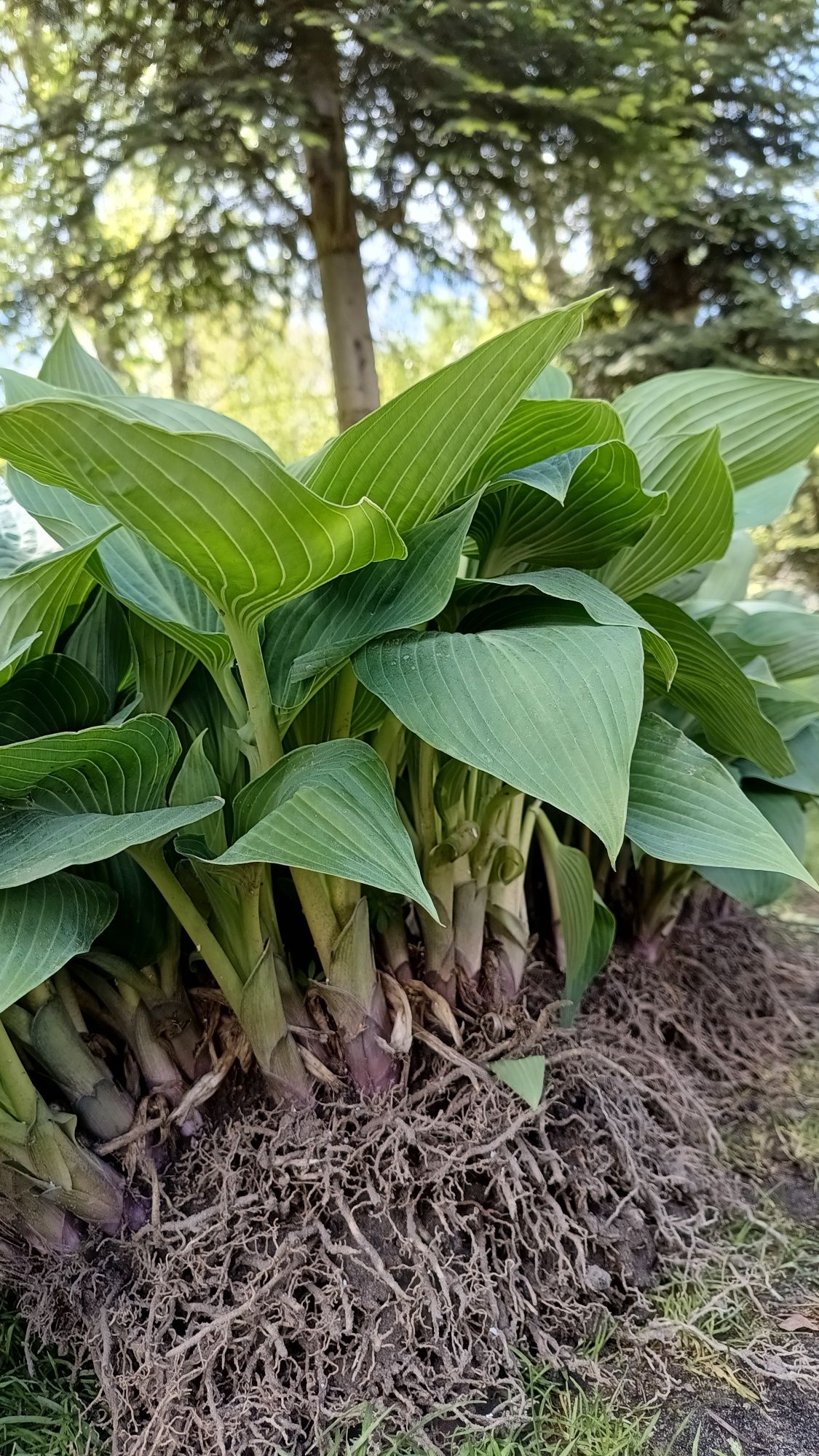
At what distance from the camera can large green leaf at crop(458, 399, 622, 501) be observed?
0.49 meters

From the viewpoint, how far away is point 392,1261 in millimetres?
520

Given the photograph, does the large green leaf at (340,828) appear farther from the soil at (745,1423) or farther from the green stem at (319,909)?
the soil at (745,1423)

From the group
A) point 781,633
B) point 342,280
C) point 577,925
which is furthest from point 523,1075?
point 342,280

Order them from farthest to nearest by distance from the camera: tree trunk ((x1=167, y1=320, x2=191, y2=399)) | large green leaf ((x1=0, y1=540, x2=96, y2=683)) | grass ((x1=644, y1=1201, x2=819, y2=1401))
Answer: tree trunk ((x1=167, y1=320, x2=191, y2=399)) < grass ((x1=644, y1=1201, x2=819, y2=1401)) < large green leaf ((x1=0, y1=540, x2=96, y2=683))

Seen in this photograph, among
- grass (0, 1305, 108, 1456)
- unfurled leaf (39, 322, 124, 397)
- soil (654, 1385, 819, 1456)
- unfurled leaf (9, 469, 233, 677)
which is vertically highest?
unfurled leaf (39, 322, 124, 397)

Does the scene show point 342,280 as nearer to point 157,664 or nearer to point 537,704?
point 157,664

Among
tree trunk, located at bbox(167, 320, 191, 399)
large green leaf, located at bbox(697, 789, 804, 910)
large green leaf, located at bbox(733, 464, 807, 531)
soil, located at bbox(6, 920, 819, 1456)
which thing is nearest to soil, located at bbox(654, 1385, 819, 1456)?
soil, located at bbox(6, 920, 819, 1456)

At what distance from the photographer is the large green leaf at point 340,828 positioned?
1.24ft

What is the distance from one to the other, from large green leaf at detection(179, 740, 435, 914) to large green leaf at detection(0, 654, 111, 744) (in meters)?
0.18

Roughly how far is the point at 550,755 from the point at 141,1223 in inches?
17.9

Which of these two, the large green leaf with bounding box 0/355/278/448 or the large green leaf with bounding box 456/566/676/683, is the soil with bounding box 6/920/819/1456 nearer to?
the large green leaf with bounding box 456/566/676/683

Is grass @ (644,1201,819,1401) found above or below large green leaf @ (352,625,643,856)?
below

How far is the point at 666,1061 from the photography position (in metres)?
0.74

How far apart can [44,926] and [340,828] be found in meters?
0.19
